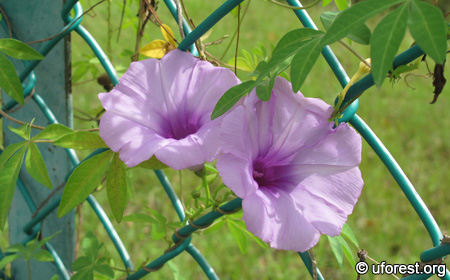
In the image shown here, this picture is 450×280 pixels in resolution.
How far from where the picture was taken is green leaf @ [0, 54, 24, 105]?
83 cm

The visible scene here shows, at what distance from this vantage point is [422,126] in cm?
284

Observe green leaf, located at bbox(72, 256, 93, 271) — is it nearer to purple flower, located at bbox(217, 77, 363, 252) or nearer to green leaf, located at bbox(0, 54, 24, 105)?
green leaf, located at bbox(0, 54, 24, 105)

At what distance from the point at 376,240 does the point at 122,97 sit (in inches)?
66.8

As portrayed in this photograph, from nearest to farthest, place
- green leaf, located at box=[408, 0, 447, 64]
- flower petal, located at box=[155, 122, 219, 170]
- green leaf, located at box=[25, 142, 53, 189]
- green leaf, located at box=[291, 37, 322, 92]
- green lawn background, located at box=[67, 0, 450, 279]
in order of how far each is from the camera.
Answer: green leaf, located at box=[408, 0, 447, 64]
green leaf, located at box=[291, 37, 322, 92]
flower petal, located at box=[155, 122, 219, 170]
green leaf, located at box=[25, 142, 53, 189]
green lawn background, located at box=[67, 0, 450, 279]

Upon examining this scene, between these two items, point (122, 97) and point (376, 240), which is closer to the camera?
point (122, 97)

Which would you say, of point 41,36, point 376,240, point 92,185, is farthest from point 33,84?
point 376,240

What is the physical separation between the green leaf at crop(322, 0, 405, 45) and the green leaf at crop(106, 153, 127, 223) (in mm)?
427

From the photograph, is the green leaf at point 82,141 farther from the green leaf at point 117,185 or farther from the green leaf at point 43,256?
the green leaf at point 43,256

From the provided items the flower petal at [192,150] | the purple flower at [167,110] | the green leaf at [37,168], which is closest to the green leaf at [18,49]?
the green leaf at [37,168]

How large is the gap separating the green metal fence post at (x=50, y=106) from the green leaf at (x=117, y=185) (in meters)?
0.36

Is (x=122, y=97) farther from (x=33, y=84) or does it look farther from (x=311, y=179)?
(x=33, y=84)

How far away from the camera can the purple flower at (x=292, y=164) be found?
62 centimetres

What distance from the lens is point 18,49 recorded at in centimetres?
87

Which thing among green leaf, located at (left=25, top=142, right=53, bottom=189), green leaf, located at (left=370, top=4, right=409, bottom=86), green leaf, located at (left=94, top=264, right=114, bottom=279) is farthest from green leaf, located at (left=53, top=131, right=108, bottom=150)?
green leaf, located at (left=370, top=4, right=409, bottom=86)
